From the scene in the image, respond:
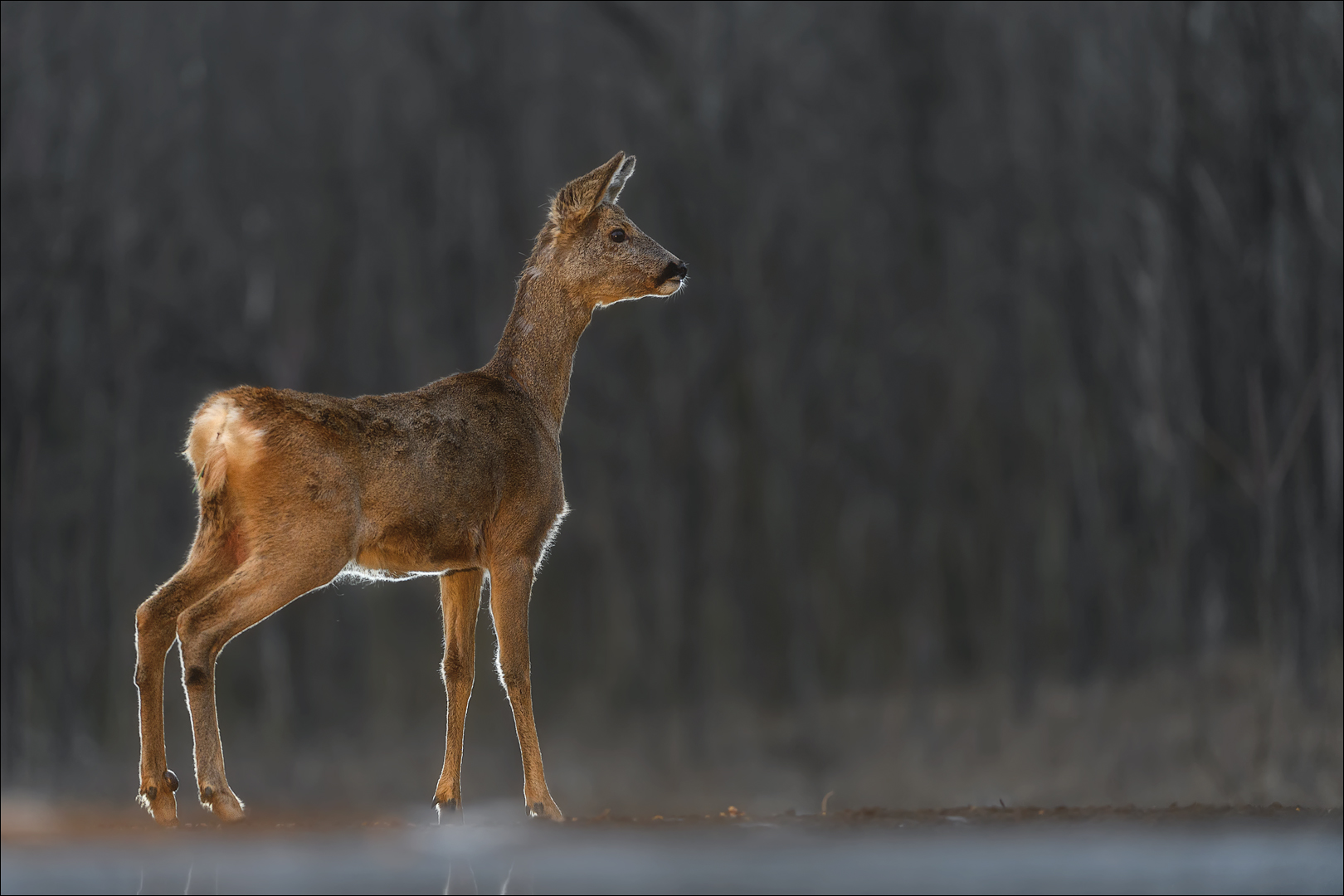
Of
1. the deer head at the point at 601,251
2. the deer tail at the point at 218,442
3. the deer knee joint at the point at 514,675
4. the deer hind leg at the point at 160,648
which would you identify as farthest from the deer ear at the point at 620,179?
the deer hind leg at the point at 160,648

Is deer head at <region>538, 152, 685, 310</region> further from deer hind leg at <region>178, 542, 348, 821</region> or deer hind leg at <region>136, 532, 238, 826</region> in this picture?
deer hind leg at <region>136, 532, 238, 826</region>

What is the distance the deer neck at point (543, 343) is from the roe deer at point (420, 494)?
0.03 feet

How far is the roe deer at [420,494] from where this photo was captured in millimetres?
6816

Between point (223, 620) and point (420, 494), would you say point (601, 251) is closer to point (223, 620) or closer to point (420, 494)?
point (420, 494)

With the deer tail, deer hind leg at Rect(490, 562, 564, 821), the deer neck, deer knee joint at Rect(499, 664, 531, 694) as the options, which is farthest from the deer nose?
the deer tail

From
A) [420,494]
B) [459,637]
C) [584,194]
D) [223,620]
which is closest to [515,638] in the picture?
[459,637]

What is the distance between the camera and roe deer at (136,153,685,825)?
6816 mm

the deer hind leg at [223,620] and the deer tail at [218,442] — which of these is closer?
the deer hind leg at [223,620]

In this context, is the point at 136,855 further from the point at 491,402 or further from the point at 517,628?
the point at 491,402

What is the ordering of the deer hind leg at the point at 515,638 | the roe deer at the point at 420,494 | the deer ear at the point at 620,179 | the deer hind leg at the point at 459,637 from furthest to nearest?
the deer ear at the point at 620,179 < the deer hind leg at the point at 459,637 < the deer hind leg at the point at 515,638 < the roe deer at the point at 420,494

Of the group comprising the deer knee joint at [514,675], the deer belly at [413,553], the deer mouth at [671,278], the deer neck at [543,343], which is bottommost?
the deer knee joint at [514,675]

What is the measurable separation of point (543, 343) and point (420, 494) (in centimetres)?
153

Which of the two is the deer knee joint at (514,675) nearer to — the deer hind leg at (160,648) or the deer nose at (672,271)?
the deer hind leg at (160,648)

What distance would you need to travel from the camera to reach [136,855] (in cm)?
611
